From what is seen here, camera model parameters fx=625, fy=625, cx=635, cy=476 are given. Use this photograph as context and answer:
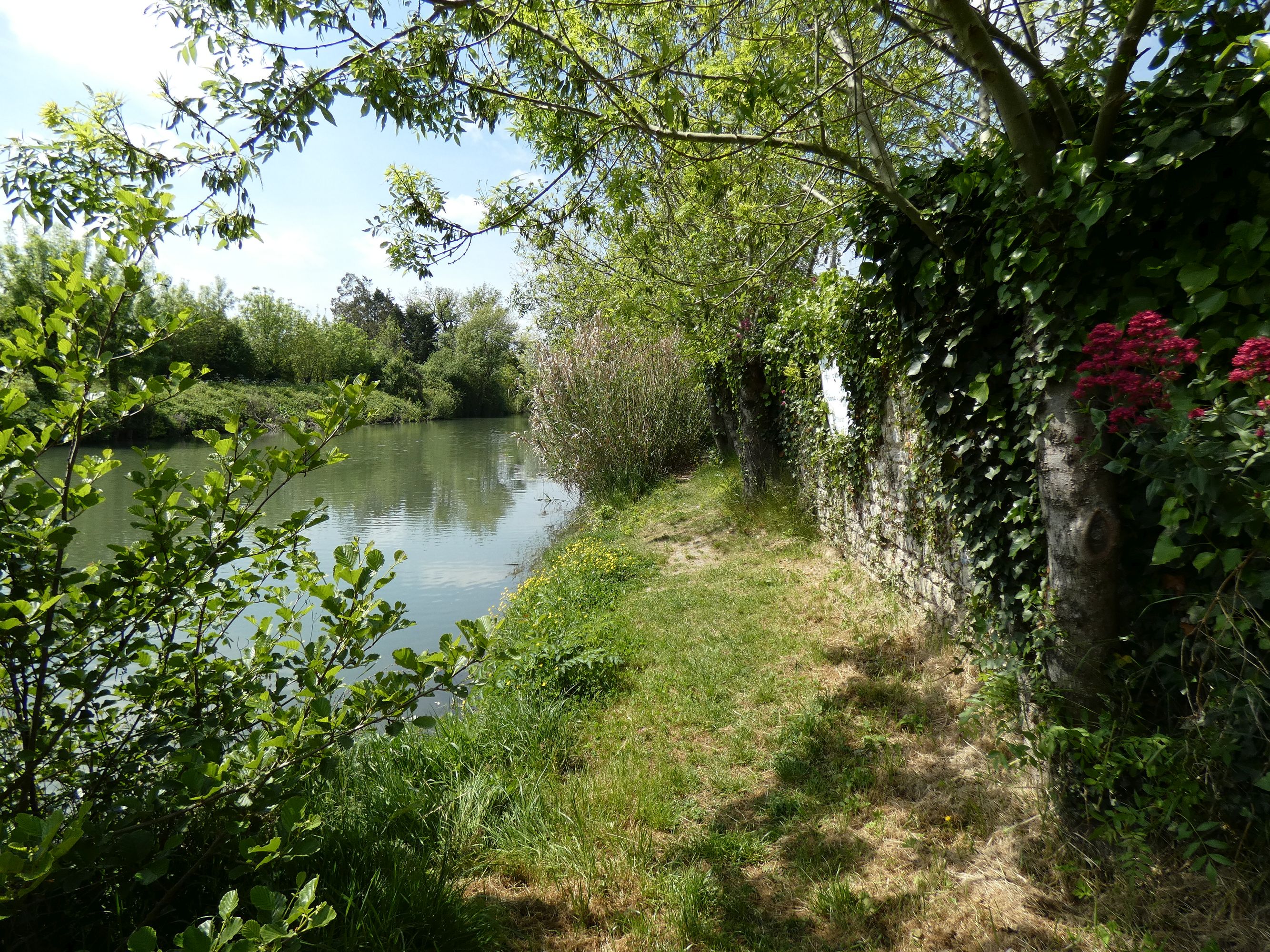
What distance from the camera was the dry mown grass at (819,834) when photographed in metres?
2.28

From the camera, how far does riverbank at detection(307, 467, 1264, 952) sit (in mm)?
2338

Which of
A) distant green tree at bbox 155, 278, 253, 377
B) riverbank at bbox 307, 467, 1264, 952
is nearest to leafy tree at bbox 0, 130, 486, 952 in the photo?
riverbank at bbox 307, 467, 1264, 952

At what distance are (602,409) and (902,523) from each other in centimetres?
874

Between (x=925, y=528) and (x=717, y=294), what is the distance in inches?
157

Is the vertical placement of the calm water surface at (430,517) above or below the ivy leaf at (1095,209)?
below

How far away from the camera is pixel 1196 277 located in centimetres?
202

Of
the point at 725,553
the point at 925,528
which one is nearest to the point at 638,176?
the point at 925,528

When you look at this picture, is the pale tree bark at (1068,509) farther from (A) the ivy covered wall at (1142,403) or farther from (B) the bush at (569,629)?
(B) the bush at (569,629)

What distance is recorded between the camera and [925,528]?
447 cm

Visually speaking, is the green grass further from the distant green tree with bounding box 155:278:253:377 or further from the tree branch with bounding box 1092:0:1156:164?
the tree branch with bounding box 1092:0:1156:164

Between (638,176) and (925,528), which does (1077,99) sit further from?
(925,528)

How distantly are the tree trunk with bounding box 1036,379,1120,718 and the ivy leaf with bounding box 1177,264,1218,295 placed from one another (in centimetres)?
47

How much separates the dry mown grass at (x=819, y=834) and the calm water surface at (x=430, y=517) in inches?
96.0

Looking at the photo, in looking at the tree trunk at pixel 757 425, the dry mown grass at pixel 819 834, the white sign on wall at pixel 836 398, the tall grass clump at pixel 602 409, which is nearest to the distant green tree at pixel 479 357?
the tall grass clump at pixel 602 409
